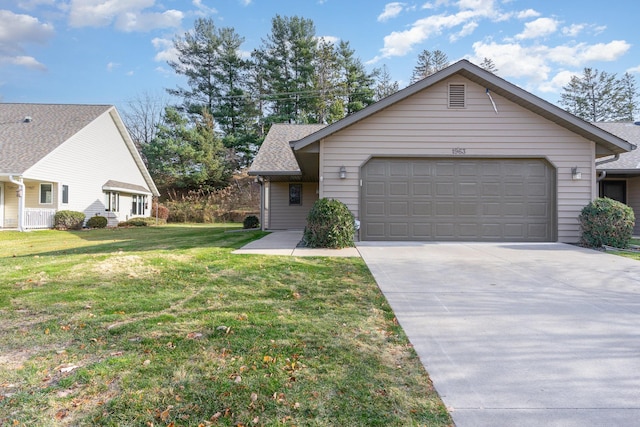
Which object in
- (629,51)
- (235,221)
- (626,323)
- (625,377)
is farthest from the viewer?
(235,221)

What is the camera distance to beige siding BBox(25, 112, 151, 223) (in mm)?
16766

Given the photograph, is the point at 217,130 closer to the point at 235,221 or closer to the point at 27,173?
the point at 235,221

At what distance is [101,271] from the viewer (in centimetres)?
531

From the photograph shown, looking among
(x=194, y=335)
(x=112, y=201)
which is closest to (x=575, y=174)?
(x=194, y=335)

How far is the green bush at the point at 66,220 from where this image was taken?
16.4 metres

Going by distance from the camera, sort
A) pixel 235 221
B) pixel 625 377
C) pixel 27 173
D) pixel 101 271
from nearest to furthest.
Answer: pixel 625 377 < pixel 101 271 < pixel 27 173 < pixel 235 221

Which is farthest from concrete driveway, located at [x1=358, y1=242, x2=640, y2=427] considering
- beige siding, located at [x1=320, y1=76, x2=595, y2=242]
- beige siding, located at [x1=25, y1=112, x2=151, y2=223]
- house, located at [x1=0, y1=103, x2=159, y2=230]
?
beige siding, located at [x1=25, y1=112, x2=151, y2=223]

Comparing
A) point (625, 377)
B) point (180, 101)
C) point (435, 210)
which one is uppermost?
point (180, 101)

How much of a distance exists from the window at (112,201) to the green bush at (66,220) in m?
4.04

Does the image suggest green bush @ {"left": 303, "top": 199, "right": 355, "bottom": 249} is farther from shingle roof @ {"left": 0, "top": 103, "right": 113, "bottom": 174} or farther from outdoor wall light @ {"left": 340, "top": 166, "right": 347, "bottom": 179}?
shingle roof @ {"left": 0, "top": 103, "right": 113, "bottom": 174}

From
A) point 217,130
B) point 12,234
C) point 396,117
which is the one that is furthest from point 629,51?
point 12,234

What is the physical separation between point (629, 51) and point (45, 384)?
31348 millimetres

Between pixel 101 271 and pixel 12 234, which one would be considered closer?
pixel 101 271

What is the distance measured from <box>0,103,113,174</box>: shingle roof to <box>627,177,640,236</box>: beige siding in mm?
24319
